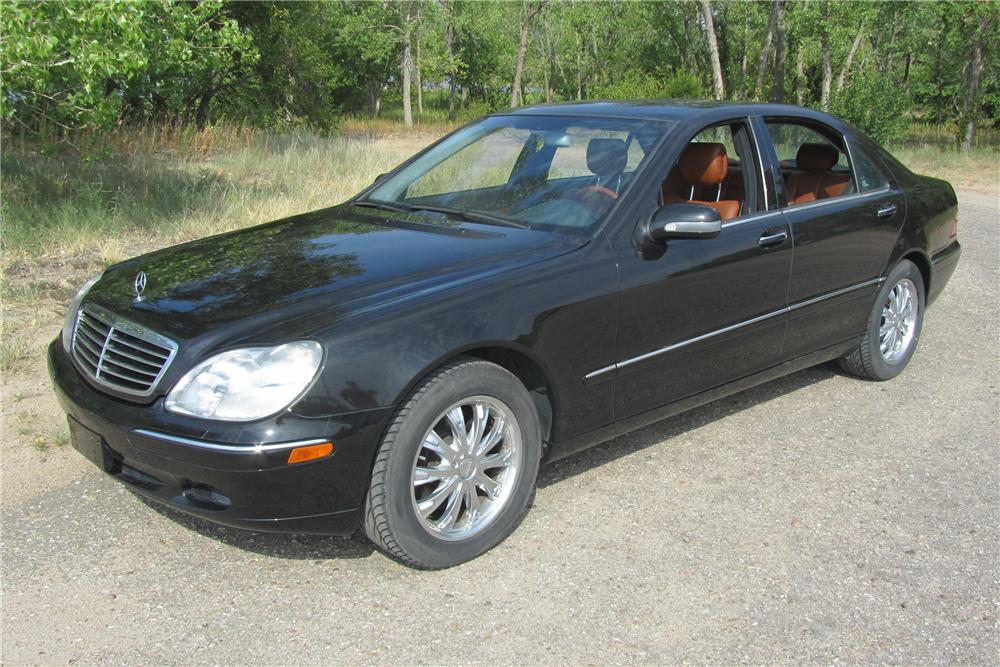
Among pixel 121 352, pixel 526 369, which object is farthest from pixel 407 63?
pixel 121 352

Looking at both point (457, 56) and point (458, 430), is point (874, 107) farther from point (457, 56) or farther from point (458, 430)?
point (457, 56)

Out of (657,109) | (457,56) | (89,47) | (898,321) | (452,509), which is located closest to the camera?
(452,509)

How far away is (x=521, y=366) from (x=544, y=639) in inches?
42.1

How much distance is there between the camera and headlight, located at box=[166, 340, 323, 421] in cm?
296

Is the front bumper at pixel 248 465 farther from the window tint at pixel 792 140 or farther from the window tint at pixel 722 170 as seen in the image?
the window tint at pixel 792 140

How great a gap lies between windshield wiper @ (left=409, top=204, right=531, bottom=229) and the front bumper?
1.29 meters

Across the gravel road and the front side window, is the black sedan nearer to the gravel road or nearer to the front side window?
the front side window

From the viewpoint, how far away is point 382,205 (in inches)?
185

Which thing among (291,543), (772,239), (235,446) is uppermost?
(772,239)

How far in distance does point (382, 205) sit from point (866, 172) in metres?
2.77

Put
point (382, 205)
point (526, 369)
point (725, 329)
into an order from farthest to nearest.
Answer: point (382, 205) < point (725, 329) < point (526, 369)

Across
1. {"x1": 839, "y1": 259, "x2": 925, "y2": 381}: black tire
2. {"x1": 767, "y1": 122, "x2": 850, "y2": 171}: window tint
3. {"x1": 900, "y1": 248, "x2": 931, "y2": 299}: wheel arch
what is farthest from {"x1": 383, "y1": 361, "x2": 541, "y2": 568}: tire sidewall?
{"x1": 900, "y1": 248, "x2": 931, "y2": 299}: wheel arch

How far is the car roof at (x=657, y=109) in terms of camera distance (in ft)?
14.5

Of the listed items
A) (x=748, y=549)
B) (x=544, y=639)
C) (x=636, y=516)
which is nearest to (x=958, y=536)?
(x=748, y=549)
